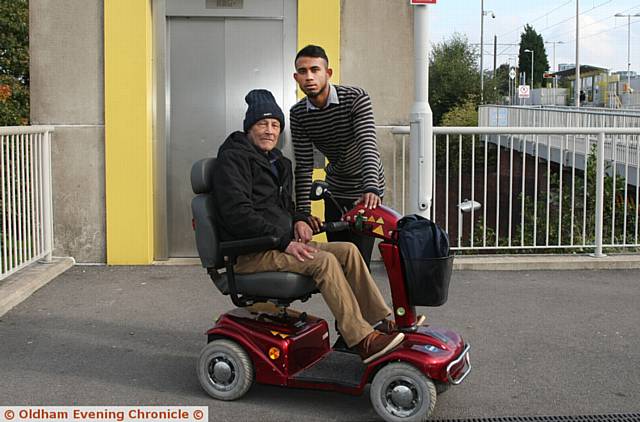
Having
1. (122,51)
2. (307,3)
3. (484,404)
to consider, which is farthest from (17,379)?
(307,3)

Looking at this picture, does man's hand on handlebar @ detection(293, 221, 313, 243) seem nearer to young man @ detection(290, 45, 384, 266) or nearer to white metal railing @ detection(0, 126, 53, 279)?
young man @ detection(290, 45, 384, 266)

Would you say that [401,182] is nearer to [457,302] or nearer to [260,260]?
[457,302]

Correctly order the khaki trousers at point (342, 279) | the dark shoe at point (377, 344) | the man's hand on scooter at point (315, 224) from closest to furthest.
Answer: the dark shoe at point (377, 344)
the khaki trousers at point (342, 279)
the man's hand on scooter at point (315, 224)

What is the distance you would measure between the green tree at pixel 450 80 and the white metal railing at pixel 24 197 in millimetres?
50379

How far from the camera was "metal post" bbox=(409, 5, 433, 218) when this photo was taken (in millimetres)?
6684

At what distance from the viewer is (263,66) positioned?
361 inches

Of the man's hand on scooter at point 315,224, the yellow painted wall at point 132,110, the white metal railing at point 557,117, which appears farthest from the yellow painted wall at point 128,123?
the white metal railing at point 557,117

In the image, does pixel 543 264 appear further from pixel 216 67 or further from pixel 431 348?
pixel 431 348

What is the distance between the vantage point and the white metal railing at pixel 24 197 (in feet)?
25.5

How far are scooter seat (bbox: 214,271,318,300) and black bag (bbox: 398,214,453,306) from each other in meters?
0.55

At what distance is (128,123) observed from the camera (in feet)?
29.1

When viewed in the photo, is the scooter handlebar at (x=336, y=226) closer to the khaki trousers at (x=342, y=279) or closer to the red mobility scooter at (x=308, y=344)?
the red mobility scooter at (x=308, y=344)

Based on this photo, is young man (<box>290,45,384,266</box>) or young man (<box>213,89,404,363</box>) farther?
young man (<box>290,45,384,266</box>)

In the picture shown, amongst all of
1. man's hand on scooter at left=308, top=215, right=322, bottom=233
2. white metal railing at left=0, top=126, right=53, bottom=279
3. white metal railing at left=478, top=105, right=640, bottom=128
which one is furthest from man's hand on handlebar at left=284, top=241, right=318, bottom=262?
white metal railing at left=478, top=105, right=640, bottom=128
